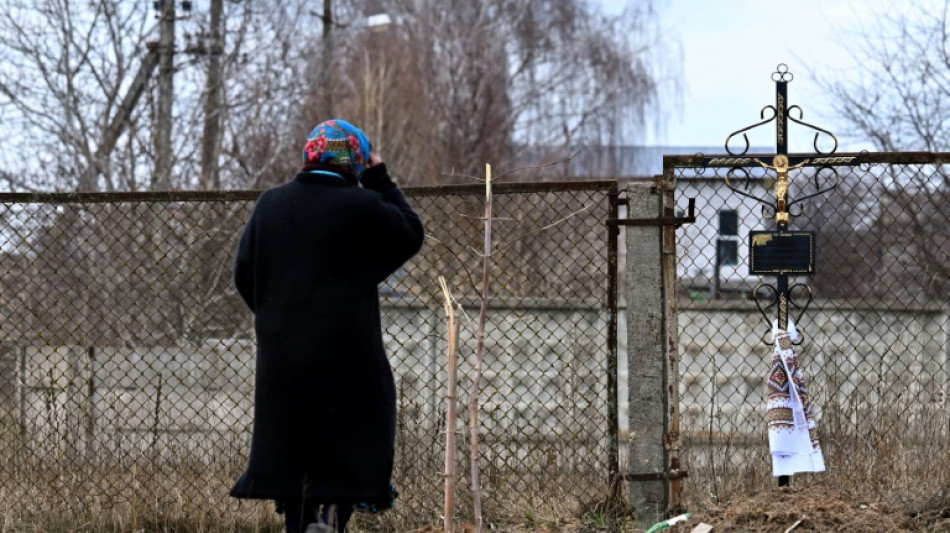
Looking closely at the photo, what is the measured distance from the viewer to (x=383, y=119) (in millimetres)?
24484

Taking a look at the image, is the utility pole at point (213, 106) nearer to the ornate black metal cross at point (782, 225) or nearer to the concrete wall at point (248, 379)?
the concrete wall at point (248, 379)

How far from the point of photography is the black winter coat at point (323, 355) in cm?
385

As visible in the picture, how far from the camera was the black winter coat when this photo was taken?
385cm

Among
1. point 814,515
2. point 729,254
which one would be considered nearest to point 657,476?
point 814,515

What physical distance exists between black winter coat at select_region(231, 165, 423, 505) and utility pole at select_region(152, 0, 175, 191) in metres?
10.5

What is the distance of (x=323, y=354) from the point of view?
3836mm

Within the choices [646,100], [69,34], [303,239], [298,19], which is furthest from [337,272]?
[646,100]

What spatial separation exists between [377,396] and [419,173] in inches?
783

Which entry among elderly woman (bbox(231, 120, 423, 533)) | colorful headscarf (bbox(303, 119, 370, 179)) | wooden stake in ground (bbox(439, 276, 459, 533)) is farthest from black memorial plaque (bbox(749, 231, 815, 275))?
colorful headscarf (bbox(303, 119, 370, 179))

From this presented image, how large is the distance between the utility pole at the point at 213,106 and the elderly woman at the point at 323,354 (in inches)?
435

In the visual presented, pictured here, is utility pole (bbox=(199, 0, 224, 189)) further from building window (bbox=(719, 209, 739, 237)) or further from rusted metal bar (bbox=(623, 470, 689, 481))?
rusted metal bar (bbox=(623, 470, 689, 481))

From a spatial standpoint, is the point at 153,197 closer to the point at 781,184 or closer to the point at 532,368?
the point at 781,184

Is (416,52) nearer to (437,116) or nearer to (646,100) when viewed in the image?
(437,116)

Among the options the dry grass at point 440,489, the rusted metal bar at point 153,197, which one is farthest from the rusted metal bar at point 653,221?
the rusted metal bar at point 153,197
